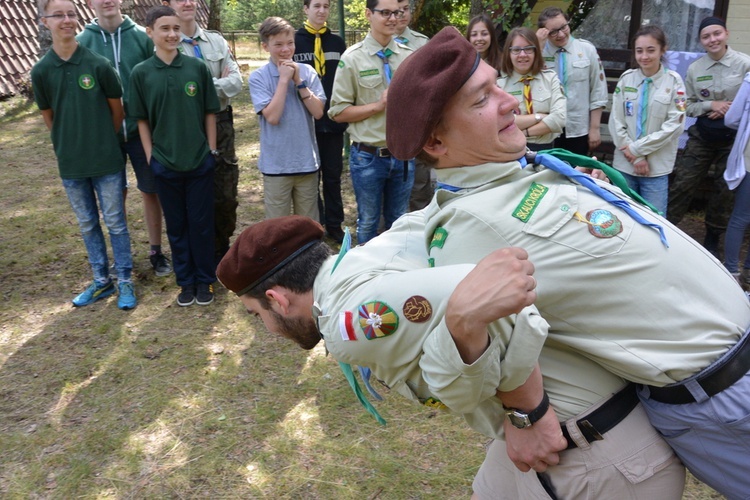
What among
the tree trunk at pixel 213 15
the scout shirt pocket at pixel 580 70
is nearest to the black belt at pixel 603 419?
the scout shirt pocket at pixel 580 70

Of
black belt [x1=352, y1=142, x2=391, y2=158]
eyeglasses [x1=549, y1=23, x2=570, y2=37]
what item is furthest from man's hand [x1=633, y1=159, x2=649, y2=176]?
black belt [x1=352, y1=142, x2=391, y2=158]

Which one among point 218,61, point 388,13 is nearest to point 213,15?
point 218,61

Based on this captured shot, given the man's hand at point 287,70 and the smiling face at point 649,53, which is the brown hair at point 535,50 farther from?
the man's hand at point 287,70

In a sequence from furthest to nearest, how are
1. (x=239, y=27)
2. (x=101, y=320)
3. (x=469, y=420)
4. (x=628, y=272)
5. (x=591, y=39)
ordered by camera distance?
(x=239, y=27) → (x=591, y=39) → (x=101, y=320) → (x=469, y=420) → (x=628, y=272)

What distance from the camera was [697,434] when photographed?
4.98 ft

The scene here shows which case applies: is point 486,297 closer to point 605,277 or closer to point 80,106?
point 605,277

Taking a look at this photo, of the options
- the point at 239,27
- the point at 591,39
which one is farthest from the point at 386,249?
the point at 239,27

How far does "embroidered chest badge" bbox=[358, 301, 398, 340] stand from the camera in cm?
138

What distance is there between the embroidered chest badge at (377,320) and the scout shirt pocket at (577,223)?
342 millimetres

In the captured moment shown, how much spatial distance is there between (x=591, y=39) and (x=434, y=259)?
706cm

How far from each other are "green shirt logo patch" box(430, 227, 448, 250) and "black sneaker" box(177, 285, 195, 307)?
411 centimetres

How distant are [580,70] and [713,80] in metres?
1.11

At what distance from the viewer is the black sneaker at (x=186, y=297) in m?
5.30

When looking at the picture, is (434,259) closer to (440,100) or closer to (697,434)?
(440,100)
